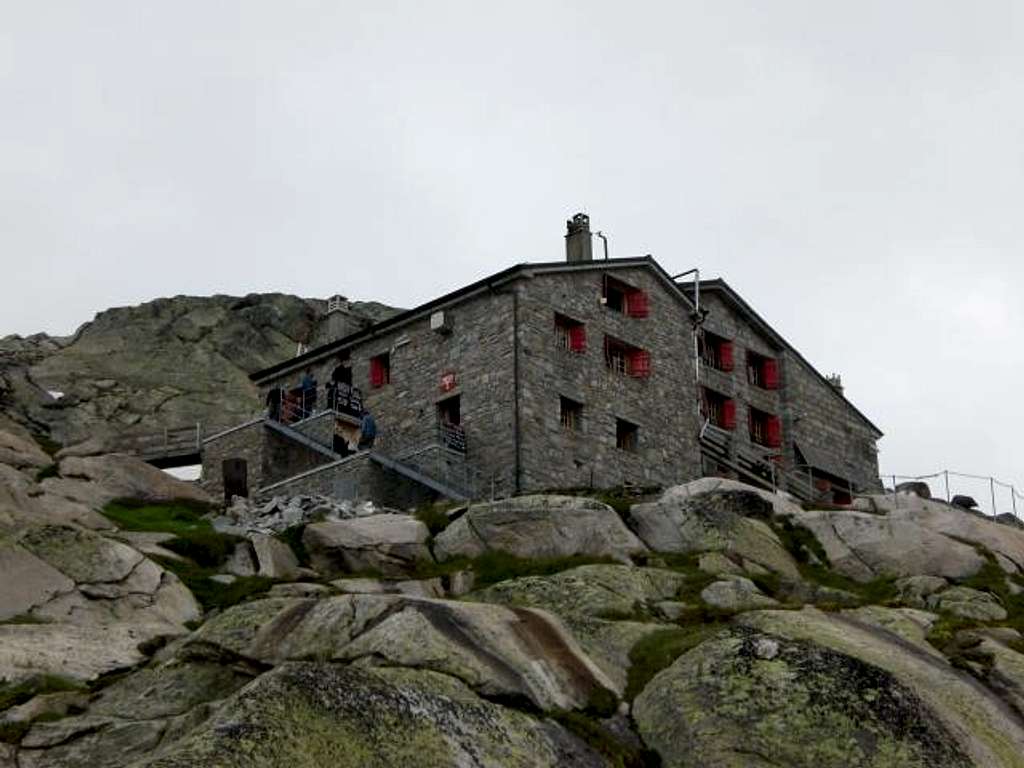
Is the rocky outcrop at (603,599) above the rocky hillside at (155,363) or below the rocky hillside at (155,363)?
below

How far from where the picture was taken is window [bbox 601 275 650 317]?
59.0 meters

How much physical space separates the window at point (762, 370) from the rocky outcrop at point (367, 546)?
27943 mm

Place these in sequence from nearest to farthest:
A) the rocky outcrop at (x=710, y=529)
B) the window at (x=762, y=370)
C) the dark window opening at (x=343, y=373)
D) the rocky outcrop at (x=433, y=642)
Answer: the rocky outcrop at (x=433, y=642)
the rocky outcrop at (x=710, y=529)
the dark window opening at (x=343, y=373)
the window at (x=762, y=370)

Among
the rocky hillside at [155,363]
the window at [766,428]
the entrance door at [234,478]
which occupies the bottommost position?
the entrance door at [234,478]

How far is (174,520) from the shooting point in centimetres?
4384

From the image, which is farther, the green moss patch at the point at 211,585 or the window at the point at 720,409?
the window at the point at 720,409

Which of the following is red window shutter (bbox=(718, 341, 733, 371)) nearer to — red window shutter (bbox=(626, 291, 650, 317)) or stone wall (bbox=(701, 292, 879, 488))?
stone wall (bbox=(701, 292, 879, 488))

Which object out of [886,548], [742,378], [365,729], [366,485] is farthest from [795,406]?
[365,729]

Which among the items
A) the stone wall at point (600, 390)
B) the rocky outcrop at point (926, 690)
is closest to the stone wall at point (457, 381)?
the stone wall at point (600, 390)

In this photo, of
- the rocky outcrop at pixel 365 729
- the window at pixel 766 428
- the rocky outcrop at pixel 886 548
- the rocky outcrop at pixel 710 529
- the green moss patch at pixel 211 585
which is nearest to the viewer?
the rocky outcrop at pixel 365 729

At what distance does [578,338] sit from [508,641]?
32.5m

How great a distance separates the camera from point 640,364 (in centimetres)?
5838

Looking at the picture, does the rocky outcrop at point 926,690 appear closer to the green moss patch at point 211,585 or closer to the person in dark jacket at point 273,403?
the green moss patch at point 211,585

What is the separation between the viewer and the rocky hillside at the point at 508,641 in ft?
70.3
